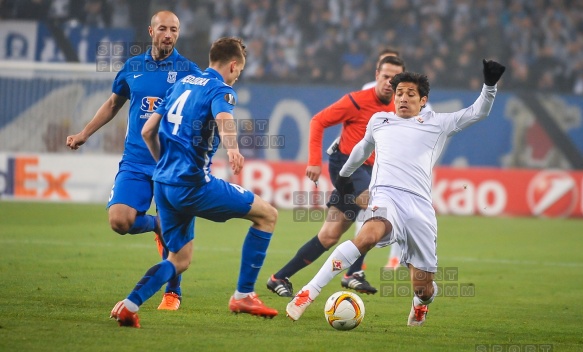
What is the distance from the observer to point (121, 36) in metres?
21.1

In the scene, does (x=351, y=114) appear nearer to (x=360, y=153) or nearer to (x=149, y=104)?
(x=360, y=153)

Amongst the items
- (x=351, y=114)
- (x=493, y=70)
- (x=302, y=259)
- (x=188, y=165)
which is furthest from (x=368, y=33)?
(x=188, y=165)

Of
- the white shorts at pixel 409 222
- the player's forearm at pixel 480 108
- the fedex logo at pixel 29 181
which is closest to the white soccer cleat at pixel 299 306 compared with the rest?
the white shorts at pixel 409 222

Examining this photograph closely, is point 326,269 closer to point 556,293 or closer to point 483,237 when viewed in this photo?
point 556,293

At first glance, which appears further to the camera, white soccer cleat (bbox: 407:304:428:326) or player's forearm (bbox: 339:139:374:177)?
player's forearm (bbox: 339:139:374:177)

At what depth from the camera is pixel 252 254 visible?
6.83 metres

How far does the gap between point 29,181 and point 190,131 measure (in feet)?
41.8

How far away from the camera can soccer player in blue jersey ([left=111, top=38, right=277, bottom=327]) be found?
20.5 feet

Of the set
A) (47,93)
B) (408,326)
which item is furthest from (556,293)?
(47,93)

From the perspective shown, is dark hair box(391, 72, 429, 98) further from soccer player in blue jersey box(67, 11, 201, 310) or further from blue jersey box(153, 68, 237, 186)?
soccer player in blue jersey box(67, 11, 201, 310)

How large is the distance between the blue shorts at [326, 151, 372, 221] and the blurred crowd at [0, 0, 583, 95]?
1158cm

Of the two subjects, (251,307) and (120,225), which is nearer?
(251,307)

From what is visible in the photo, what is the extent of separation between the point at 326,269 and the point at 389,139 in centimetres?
116

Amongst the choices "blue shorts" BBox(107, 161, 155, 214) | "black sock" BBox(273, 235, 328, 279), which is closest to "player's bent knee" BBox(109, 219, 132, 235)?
"blue shorts" BBox(107, 161, 155, 214)
